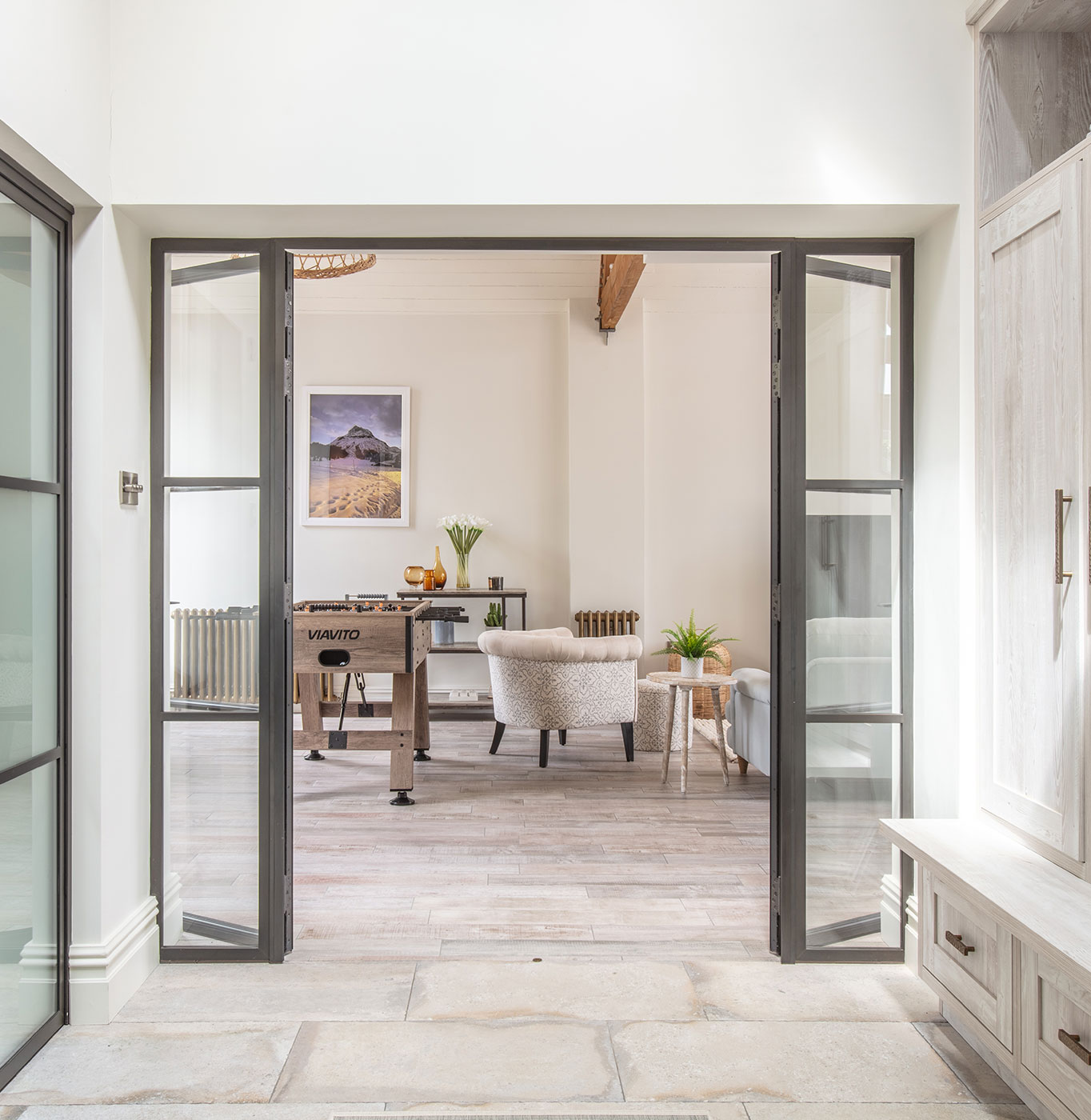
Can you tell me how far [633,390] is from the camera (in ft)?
20.4

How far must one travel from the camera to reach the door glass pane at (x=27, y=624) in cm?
194

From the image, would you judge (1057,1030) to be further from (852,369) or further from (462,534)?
(462,534)

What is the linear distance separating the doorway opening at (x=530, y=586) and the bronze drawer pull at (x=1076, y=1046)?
2.94ft

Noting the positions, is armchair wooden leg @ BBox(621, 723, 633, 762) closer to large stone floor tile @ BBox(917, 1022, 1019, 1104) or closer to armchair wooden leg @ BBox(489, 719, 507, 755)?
armchair wooden leg @ BBox(489, 719, 507, 755)

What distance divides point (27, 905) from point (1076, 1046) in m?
2.31

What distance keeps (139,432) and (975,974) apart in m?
2.60

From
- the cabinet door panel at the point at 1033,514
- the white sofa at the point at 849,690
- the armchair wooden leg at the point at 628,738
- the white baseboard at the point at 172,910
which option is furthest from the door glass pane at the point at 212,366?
the armchair wooden leg at the point at 628,738

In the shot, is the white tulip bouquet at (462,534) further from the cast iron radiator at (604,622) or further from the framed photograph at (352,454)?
the cast iron radiator at (604,622)

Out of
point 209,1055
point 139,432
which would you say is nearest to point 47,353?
point 139,432

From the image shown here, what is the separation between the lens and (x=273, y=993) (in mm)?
2318

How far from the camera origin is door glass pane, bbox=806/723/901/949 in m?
2.52

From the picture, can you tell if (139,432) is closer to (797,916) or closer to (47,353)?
(47,353)

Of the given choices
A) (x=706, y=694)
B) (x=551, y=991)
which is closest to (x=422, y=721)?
(x=706, y=694)

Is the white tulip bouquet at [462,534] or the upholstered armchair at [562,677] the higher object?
the white tulip bouquet at [462,534]
